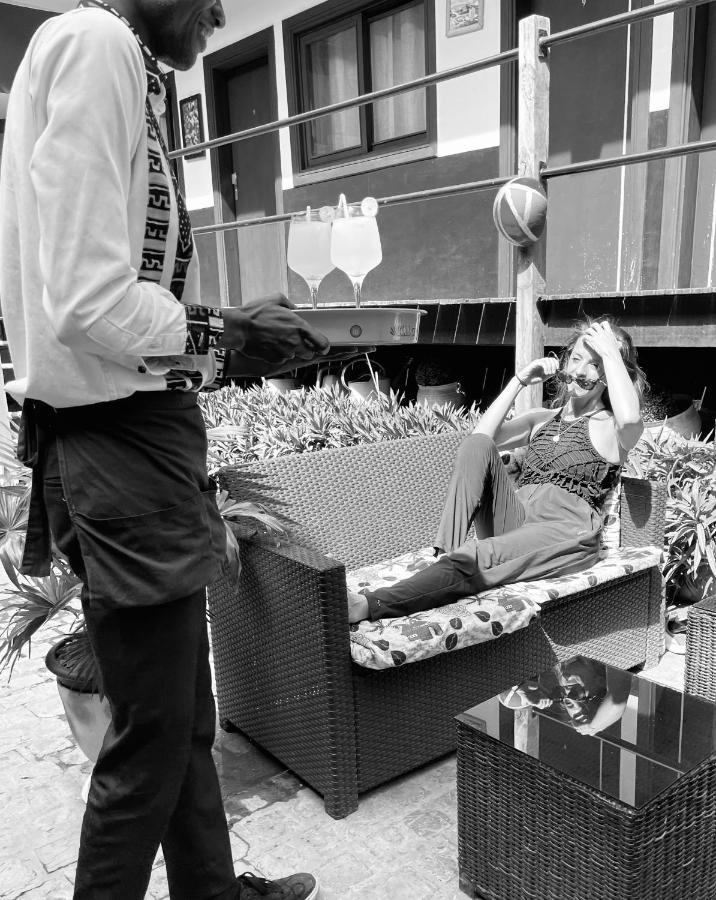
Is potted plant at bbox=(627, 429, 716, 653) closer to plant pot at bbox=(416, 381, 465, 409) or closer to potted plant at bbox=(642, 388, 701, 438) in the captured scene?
potted plant at bbox=(642, 388, 701, 438)

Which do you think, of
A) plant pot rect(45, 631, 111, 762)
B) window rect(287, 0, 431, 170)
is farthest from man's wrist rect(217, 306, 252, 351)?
window rect(287, 0, 431, 170)

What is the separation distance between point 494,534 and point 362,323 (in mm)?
1983

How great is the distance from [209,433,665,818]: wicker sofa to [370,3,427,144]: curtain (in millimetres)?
5064

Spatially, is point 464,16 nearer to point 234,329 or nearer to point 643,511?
point 643,511

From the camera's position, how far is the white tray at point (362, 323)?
1.25 m

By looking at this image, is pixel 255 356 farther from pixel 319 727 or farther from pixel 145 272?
pixel 319 727

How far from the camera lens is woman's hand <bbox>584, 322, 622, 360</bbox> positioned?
319 centimetres

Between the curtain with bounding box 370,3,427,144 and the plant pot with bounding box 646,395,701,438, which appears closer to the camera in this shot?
the plant pot with bounding box 646,395,701,438

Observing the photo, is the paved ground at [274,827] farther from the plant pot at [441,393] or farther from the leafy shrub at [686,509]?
the plant pot at [441,393]

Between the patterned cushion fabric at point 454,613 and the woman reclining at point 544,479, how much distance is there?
80 millimetres

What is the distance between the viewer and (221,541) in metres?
1.36

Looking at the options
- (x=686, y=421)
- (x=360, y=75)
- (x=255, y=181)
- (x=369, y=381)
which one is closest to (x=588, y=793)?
(x=686, y=421)

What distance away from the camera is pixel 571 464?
320 cm

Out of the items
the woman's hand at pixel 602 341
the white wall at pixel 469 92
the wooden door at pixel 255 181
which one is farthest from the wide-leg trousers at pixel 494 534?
the wooden door at pixel 255 181
